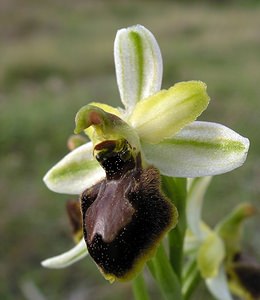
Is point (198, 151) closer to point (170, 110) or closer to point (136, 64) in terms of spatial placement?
point (170, 110)

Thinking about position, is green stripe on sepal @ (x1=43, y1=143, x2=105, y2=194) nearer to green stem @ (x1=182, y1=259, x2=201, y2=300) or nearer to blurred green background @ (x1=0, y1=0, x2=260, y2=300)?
green stem @ (x1=182, y1=259, x2=201, y2=300)

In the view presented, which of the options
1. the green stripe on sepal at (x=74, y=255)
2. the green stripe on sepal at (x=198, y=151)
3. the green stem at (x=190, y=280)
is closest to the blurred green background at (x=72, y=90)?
the green stem at (x=190, y=280)

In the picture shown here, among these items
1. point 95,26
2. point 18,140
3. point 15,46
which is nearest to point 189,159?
point 18,140

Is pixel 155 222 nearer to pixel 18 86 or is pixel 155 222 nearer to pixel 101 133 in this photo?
pixel 101 133

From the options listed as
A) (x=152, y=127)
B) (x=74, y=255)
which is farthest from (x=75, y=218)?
(x=152, y=127)

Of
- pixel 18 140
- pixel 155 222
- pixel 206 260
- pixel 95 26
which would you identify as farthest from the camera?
pixel 95 26

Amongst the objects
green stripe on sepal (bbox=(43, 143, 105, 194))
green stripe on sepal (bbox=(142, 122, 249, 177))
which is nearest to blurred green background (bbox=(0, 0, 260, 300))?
green stripe on sepal (bbox=(43, 143, 105, 194))

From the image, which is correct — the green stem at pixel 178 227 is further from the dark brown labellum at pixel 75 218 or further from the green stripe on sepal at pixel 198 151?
the dark brown labellum at pixel 75 218
